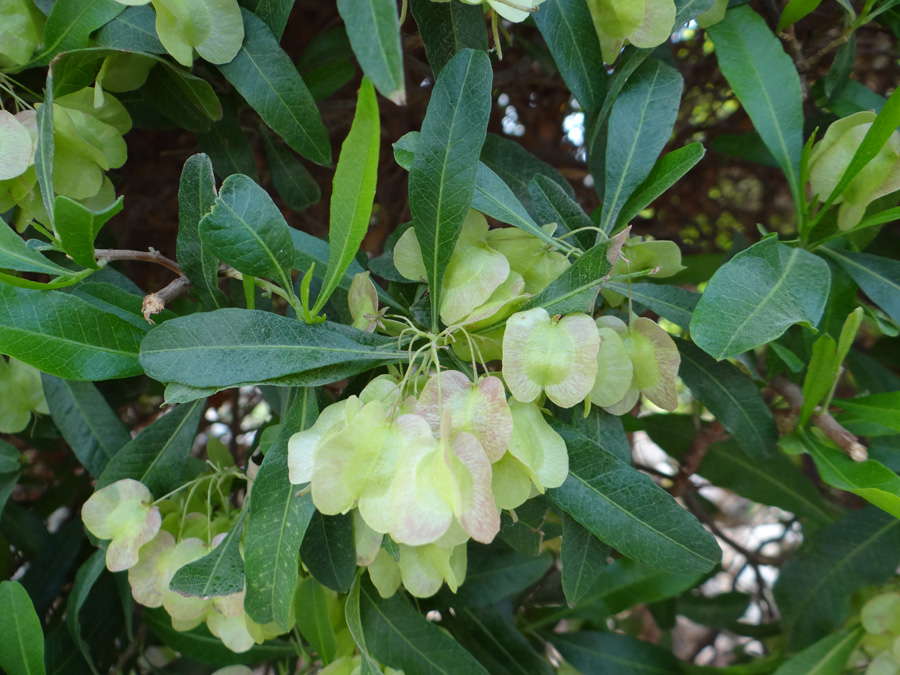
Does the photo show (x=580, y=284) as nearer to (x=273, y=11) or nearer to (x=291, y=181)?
(x=273, y=11)

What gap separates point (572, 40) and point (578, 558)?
51 centimetres

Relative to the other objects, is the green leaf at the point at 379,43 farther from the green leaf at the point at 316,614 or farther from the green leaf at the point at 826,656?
the green leaf at the point at 826,656

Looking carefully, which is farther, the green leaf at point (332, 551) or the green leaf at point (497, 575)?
the green leaf at point (497, 575)

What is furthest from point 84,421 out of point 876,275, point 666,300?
point 876,275

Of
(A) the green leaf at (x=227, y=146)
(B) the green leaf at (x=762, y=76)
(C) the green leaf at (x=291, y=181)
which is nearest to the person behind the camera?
(B) the green leaf at (x=762, y=76)

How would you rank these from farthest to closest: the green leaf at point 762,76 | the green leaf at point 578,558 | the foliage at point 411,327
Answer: the green leaf at point 762,76, the green leaf at point 578,558, the foliage at point 411,327

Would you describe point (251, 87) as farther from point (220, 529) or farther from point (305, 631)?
point (305, 631)

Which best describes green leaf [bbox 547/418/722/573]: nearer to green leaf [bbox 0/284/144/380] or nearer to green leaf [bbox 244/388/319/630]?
green leaf [bbox 244/388/319/630]

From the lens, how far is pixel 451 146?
0.56m

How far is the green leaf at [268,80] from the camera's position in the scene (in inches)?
26.0

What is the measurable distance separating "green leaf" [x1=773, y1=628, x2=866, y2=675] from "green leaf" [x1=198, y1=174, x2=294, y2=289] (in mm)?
845

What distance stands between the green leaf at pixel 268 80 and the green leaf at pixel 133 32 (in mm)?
69

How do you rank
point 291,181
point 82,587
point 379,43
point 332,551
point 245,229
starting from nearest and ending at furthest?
point 379,43 < point 245,229 < point 332,551 < point 82,587 < point 291,181

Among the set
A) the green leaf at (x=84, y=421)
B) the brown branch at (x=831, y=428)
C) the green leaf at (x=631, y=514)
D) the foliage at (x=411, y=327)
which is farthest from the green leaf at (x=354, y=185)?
the brown branch at (x=831, y=428)
